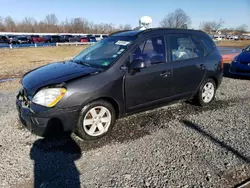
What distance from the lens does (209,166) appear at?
271 centimetres

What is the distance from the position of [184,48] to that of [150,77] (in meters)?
1.20

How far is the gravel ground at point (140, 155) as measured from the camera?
2475 millimetres

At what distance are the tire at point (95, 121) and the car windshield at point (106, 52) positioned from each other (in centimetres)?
71

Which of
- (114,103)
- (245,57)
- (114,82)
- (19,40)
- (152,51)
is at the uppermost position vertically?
(19,40)

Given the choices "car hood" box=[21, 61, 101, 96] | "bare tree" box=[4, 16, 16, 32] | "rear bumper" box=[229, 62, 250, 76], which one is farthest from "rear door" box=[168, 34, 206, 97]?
"bare tree" box=[4, 16, 16, 32]

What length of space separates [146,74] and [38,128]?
6.54 ft

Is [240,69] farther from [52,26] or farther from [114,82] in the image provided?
[52,26]

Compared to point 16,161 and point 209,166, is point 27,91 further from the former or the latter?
point 209,166

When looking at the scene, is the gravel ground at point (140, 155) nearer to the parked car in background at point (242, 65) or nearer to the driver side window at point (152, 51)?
the driver side window at point (152, 51)

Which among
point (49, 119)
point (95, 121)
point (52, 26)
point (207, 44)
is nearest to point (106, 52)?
point (95, 121)

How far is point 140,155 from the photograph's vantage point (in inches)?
117

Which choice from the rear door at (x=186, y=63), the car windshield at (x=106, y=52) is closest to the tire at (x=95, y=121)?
the car windshield at (x=106, y=52)

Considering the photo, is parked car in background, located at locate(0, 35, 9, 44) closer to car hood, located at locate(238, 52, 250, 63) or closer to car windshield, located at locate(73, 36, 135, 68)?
car windshield, located at locate(73, 36, 135, 68)

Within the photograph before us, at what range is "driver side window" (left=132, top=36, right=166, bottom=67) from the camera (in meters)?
3.70
